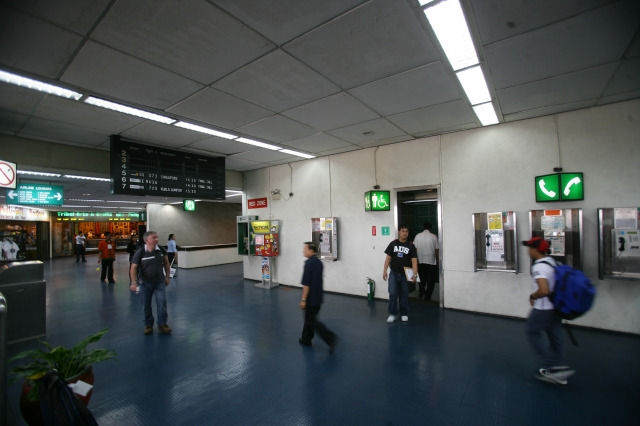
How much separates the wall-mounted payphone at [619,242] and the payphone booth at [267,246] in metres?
6.37

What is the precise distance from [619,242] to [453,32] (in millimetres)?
3927

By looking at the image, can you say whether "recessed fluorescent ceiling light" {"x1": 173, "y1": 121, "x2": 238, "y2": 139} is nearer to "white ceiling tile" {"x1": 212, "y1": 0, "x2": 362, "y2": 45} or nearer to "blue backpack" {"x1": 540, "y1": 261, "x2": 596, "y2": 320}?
"white ceiling tile" {"x1": 212, "y1": 0, "x2": 362, "y2": 45}

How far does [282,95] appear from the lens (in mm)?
3723

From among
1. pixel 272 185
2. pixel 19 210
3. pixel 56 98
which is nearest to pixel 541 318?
pixel 56 98

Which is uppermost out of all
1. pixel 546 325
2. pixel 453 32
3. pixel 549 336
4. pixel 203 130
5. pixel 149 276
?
pixel 453 32

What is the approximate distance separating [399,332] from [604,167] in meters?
3.82

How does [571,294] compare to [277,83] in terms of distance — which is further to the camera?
[277,83]

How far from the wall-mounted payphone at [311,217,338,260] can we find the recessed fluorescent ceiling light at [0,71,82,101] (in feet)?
16.1

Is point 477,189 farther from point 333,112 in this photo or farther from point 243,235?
point 243,235

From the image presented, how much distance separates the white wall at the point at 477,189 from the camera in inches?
165

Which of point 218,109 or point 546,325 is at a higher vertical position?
point 218,109

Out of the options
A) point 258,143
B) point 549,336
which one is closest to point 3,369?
point 549,336

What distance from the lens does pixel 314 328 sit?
3.97 m

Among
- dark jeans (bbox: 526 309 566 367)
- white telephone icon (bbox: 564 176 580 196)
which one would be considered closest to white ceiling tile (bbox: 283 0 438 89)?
dark jeans (bbox: 526 309 566 367)
